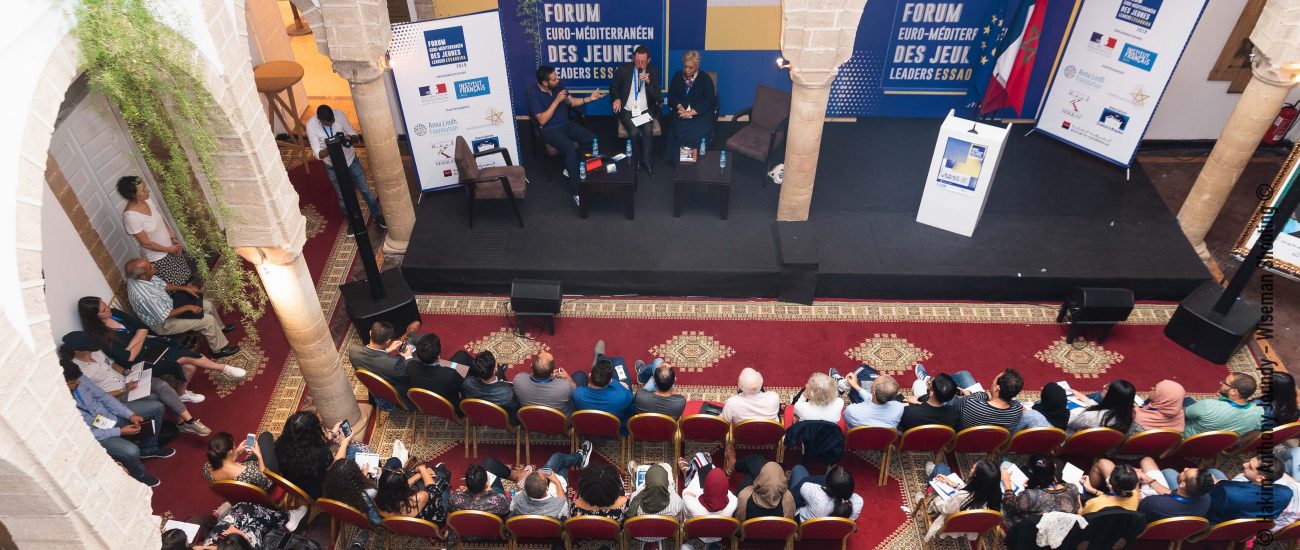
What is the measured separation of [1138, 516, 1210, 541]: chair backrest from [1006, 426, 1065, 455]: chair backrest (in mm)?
838

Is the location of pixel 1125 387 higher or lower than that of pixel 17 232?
lower

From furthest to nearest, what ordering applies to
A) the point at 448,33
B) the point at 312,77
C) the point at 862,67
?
1. the point at 312,77
2. the point at 862,67
3. the point at 448,33

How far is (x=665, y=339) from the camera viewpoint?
8.01m

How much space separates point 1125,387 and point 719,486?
3146 mm

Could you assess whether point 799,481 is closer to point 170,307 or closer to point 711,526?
point 711,526

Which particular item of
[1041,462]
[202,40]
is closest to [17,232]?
[202,40]

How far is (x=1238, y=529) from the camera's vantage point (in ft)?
18.0

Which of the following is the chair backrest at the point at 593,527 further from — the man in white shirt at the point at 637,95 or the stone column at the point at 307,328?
the man in white shirt at the point at 637,95

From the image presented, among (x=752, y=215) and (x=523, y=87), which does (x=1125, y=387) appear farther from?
(x=523, y=87)

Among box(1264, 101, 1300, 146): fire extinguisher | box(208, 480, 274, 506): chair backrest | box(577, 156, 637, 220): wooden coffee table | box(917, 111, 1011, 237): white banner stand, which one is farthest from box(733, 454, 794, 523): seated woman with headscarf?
box(1264, 101, 1300, 146): fire extinguisher

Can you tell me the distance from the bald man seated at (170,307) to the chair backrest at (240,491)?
7.61ft

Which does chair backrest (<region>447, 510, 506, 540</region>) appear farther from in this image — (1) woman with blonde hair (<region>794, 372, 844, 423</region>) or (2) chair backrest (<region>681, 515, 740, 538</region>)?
(1) woman with blonde hair (<region>794, 372, 844, 423</region>)

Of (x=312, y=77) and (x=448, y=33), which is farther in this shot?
(x=312, y=77)

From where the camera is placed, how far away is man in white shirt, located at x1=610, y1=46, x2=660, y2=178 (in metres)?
9.22
